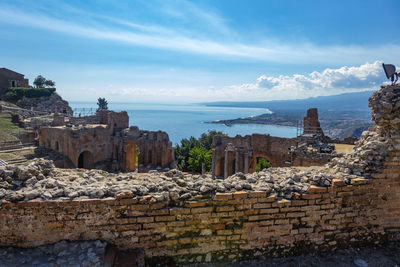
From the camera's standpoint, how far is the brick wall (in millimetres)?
4234

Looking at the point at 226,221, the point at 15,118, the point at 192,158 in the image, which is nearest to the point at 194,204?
the point at 226,221

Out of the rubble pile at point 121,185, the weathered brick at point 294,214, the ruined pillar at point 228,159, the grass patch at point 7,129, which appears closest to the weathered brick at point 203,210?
the rubble pile at point 121,185

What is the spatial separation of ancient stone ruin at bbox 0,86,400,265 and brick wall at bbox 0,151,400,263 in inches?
0.7

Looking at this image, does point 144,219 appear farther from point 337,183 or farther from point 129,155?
point 129,155

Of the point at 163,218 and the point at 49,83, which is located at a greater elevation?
the point at 49,83

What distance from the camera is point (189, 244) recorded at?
4.61 metres

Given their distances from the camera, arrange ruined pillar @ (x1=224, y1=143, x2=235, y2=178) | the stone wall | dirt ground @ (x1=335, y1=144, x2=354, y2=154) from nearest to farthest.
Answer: dirt ground @ (x1=335, y1=144, x2=354, y2=154)
the stone wall
ruined pillar @ (x1=224, y1=143, x2=235, y2=178)

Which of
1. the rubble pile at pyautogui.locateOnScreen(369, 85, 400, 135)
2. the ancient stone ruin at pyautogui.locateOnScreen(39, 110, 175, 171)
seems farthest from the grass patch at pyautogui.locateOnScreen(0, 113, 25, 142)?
the rubble pile at pyautogui.locateOnScreen(369, 85, 400, 135)

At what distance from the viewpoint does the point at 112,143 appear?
2600 centimetres

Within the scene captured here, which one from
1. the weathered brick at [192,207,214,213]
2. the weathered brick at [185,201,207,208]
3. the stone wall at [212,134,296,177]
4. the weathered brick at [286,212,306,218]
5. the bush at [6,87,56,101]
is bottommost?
the stone wall at [212,134,296,177]

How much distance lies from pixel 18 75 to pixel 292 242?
61.1 metres

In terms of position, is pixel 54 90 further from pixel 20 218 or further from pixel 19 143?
pixel 20 218

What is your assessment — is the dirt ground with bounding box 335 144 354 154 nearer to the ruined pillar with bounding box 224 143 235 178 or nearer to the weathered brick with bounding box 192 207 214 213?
the ruined pillar with bounding box 224 143 235 178

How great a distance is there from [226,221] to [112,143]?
2338cm
